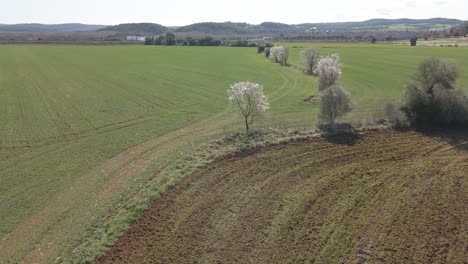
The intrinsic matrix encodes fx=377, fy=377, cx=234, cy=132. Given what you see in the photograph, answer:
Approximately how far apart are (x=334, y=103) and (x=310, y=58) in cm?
4725

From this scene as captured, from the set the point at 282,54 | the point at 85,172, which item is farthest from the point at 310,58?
the point at 85,172

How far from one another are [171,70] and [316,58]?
36.3m

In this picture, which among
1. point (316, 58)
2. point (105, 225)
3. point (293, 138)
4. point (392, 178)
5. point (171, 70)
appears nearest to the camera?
point (105, 225)

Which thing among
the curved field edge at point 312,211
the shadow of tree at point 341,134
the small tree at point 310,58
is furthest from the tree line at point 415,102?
the small tree at point 310,58

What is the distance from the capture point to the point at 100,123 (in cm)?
4681

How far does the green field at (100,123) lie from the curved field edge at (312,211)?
218 inches

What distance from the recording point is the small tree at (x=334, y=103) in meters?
39.7

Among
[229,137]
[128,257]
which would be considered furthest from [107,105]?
[128,257]

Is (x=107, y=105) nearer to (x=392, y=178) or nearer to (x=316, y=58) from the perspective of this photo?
(x=392, y=178)

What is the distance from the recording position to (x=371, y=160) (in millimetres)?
32125

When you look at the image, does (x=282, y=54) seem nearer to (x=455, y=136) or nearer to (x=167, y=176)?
(x=455, y=136)

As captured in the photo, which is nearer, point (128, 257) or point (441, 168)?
point (128, 257)

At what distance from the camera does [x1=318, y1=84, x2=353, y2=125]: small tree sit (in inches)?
1561

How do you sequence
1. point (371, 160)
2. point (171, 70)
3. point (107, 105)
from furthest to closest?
point (171, 70) < point (107, 105) < point (371, 160)
